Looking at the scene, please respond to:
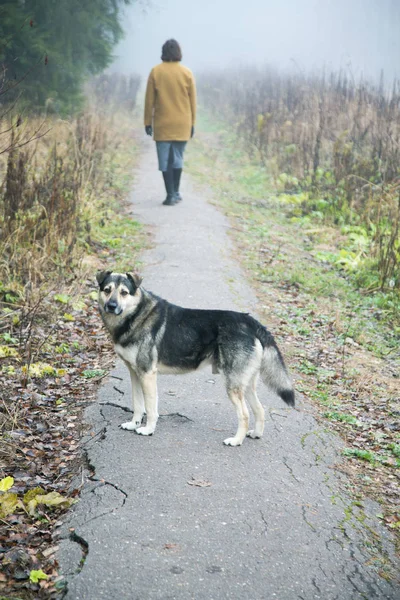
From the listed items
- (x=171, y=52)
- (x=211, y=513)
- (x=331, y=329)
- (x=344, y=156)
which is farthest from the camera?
(x=344, y=156)

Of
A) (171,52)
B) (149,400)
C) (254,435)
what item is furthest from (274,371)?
(171,52)

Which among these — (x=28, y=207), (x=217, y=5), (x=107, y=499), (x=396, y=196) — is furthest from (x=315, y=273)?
(x=217, y=5)

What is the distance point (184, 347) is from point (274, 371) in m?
0.74

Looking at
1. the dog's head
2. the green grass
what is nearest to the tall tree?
the green grass

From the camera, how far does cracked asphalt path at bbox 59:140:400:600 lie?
11.4 ft

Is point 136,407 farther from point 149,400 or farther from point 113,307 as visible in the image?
point 113,307

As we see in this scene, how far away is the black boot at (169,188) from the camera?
12.5 meters

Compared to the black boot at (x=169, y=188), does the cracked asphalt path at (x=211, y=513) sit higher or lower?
lower

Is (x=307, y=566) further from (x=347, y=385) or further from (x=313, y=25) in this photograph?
(x=313, y=25)

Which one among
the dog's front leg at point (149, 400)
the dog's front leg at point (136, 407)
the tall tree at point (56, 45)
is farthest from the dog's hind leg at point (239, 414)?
the tall tree at point (56, 45)

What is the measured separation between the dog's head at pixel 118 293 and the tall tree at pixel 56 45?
8.36 meters

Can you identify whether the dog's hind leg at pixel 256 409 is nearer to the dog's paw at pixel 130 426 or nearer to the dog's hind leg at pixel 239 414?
the dog's hind leg at pixel 239 414

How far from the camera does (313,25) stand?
68.5 metres

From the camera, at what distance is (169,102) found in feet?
39.4
